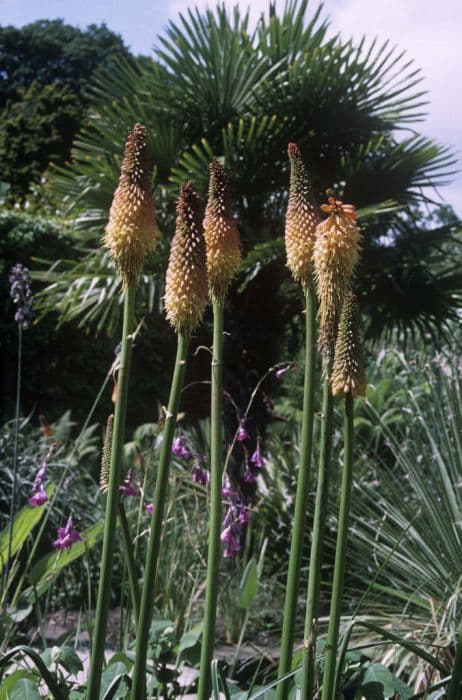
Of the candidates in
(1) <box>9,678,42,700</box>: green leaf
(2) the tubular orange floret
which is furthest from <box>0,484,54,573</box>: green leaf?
(2) the tubular orange floret

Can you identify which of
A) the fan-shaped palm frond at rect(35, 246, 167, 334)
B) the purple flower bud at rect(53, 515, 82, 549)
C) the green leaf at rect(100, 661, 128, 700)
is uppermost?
the fan-shaped palm frond at rect(35, 246, 167, 334)

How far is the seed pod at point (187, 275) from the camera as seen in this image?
69.0 inches

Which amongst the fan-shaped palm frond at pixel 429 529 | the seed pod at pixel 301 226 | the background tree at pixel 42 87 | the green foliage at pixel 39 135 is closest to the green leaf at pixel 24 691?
the seed pod at pixel 301 226

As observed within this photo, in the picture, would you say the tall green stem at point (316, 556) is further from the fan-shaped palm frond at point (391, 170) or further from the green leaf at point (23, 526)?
the fan-shaped palm frond at point (391, 170)

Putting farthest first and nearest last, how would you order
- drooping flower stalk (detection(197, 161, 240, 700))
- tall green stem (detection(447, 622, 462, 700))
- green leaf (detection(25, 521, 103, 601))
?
1. green leaf (detection(25, 521, 103, 601))
2. drooping flower stalk (detection(197, 161, 240, 700))
3. tall green stem (detection(447, 622, 462, 700))

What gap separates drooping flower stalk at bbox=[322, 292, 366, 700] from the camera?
5.60ft

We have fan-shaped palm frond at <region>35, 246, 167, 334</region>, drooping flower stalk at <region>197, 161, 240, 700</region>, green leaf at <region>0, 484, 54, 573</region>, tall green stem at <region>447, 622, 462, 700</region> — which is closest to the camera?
tall green stem at <region>447, 622, 462, 700</region>

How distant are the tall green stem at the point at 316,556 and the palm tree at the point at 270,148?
5291 mm

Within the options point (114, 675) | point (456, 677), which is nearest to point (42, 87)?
point (114, 675)

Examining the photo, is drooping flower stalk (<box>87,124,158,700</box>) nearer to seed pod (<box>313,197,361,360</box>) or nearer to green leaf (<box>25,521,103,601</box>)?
seed pod (<box>313,197,361,360</box>)

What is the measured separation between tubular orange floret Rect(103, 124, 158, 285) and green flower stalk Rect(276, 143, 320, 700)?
0.30 meters

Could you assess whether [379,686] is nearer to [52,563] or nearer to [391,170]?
[52,563]

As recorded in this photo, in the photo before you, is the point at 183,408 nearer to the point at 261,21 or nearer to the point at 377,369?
the point at 377,369

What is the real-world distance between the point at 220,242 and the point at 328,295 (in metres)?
0.29
